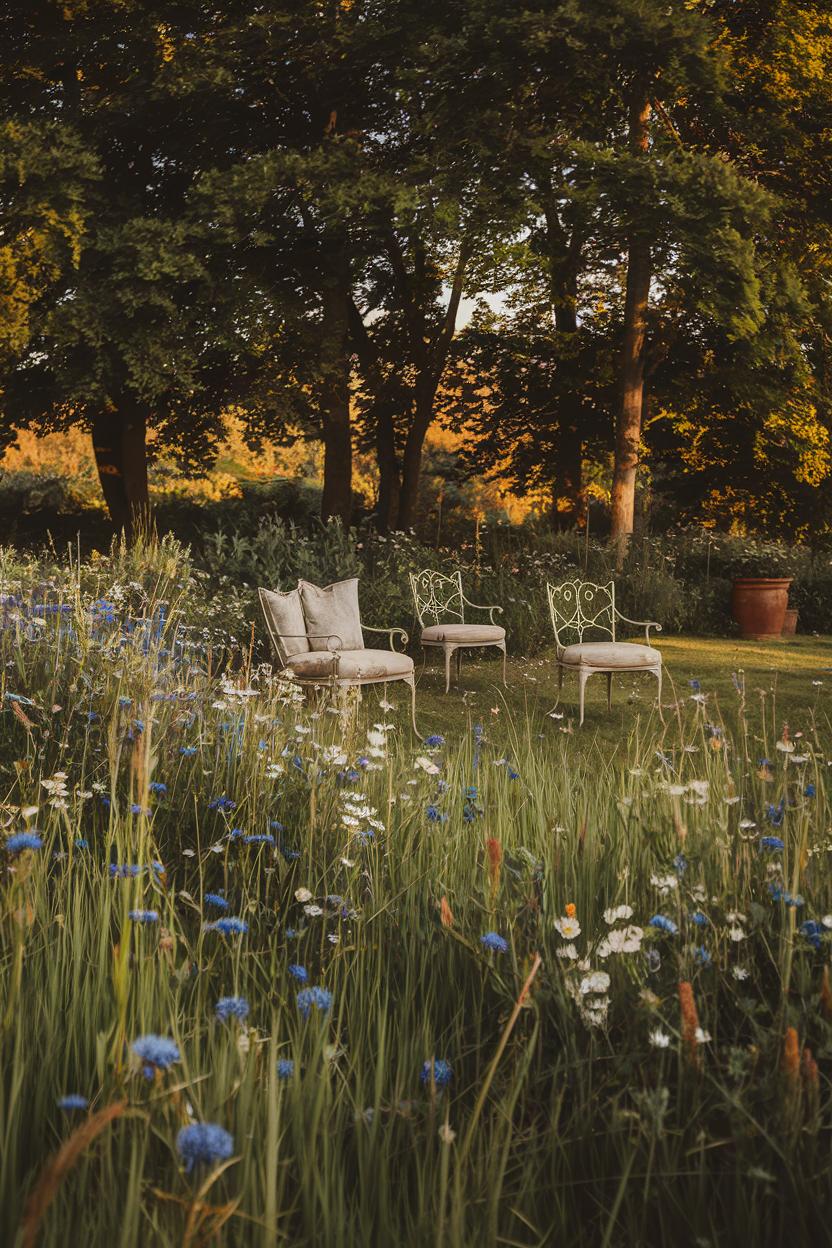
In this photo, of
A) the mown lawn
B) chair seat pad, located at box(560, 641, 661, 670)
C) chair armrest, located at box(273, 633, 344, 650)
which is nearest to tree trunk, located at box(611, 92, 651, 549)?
the mown lawn

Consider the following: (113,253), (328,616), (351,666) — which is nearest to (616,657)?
(351,666)

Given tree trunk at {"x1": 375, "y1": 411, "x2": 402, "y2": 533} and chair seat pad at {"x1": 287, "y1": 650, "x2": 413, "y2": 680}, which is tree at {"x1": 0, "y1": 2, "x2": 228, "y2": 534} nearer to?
tree trunk at {"x1": 375, "y1": 411, "x2": 402, "y2": 533}

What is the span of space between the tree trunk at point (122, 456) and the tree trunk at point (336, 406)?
3.17m

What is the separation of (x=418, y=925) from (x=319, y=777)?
3.33 ft

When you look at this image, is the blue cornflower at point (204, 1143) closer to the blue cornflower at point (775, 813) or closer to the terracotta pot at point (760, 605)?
the blue cornflower at point (775, 813)

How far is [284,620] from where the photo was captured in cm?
754

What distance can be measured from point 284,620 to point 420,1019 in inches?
220

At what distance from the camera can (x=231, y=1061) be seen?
155cm

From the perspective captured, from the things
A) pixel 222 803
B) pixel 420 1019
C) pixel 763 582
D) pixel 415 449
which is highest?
pixel 415 449

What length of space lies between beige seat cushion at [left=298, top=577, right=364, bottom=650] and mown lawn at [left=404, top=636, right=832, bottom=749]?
0.83 m

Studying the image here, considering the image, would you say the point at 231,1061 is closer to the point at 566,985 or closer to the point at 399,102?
the point at 566,985

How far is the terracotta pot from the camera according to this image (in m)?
14.0

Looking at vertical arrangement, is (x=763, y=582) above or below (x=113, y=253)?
below

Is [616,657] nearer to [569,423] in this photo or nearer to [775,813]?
[775,813]
